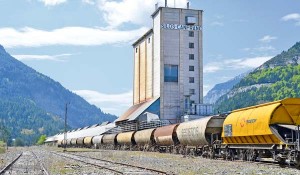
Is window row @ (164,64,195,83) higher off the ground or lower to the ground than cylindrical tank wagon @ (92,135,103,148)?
higher

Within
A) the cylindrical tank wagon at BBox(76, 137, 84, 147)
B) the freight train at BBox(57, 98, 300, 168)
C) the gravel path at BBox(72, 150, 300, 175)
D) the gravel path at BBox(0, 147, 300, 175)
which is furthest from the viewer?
the cylindrical tank wagon at BBox(76, 137, 84, 147)

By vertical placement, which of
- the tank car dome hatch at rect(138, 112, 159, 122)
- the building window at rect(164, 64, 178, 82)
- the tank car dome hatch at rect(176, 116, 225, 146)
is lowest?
the tank car dome hatch at rect(176, 116, 225, 146)

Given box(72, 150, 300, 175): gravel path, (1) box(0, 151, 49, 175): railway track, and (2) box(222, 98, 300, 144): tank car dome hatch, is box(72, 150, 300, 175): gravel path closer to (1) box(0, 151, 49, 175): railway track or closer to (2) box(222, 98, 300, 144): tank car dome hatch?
(2) box(222, 98, 300, 144): tank car dome hatch

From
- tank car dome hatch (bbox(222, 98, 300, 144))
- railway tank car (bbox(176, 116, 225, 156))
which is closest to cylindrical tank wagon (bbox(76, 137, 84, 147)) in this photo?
railway tank car (bbox(176, 116, 225, 156))

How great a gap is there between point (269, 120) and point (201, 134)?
12189 millimetres

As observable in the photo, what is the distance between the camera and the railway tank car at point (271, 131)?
23.2m

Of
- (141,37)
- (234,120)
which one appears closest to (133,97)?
(141,37)

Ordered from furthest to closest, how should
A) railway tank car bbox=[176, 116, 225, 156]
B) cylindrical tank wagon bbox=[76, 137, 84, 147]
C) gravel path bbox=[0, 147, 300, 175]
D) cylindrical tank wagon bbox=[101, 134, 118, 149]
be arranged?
cylindrical tank wagon bbox=[76, 137, 84, 147] → cylindrical tank wagon bbox=[101, 134, 118, 149] → railway tank car bbox=[176, 116, 225, 156] → gravel path bbox=[0, 147, 300, 175]

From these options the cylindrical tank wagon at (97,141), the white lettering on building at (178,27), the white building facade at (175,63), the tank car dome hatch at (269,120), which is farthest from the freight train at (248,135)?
the white lettering on building at (178,27)

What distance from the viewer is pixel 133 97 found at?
378 feet

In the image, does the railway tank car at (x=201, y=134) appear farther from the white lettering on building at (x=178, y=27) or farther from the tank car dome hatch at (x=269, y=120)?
the white lettering on building at (x=178, y=27)

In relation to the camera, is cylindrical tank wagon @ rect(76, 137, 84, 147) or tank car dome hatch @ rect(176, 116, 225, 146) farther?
cylindrical tank wagon @ rect(76, 137, 84, 147)

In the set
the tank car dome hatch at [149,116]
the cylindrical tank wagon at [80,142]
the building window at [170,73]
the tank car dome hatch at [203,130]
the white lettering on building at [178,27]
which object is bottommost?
the cylindrical tank wagon at [80,142]

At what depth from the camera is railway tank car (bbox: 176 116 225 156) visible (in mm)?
35312
